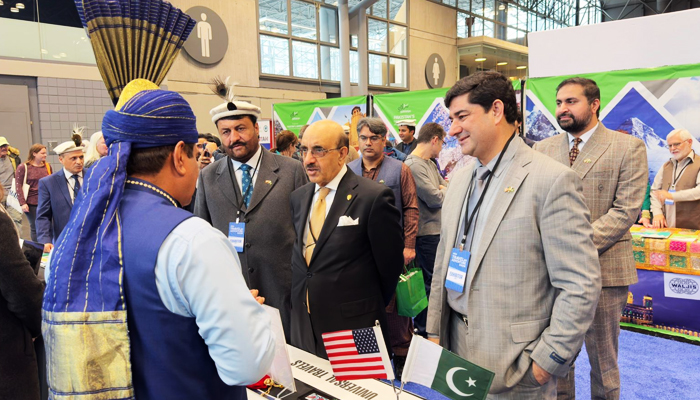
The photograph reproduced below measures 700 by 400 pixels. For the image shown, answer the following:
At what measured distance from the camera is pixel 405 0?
15023 millimetres

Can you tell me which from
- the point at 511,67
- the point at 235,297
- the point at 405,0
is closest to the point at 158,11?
the point at 235,297

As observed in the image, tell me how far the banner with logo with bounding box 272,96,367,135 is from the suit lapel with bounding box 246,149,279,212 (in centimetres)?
424

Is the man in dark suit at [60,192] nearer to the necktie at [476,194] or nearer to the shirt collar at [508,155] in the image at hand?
the necktie at [476,194]

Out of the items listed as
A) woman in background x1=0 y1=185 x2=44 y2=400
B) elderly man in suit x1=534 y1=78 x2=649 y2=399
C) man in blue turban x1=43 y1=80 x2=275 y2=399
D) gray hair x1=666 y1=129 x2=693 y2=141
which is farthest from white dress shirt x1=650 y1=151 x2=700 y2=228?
woman in background x1=0 y1=185 x2=44 y2=400

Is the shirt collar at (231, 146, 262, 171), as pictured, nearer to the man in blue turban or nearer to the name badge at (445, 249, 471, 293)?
the name badge at (445, 249, 471, 293)

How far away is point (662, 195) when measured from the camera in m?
4.38


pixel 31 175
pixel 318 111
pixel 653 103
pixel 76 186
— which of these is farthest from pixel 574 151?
pixel 31 175

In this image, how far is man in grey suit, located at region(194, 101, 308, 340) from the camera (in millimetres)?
2531

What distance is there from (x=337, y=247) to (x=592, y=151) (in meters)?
1.39

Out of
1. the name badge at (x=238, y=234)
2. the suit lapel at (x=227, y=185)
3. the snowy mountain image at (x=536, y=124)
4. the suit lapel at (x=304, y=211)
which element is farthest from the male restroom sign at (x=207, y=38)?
the suit lapel at (x=304, y=211)

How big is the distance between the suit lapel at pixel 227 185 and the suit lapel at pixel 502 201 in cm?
151

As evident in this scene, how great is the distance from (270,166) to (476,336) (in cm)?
157

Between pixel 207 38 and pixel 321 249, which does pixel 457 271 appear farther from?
pixel 207 38

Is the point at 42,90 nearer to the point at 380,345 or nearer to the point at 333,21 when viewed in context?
the point at 333,21
